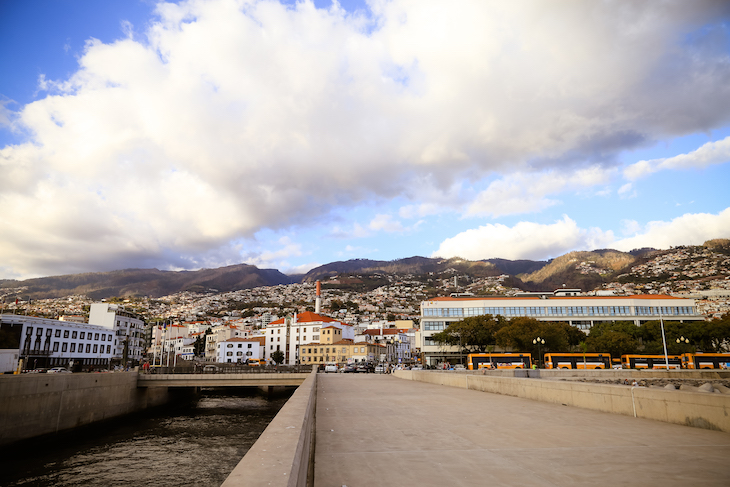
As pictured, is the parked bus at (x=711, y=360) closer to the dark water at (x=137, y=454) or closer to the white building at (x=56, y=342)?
the dark water at (x=137, y=454)

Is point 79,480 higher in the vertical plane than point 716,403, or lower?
lower

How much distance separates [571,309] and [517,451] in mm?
80679

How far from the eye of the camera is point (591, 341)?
193 feet

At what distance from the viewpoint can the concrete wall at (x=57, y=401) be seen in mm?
21422

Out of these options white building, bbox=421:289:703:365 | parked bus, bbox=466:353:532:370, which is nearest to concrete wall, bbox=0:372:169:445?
parked bus, bbox=466:353:532:370

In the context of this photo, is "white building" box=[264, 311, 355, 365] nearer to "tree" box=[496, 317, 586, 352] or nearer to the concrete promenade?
"tree" box=[496, 317, 586, 352]

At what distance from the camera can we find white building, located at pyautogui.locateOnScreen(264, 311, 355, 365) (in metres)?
91.9

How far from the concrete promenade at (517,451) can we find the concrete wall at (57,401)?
2156cm

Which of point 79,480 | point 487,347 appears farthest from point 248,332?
point 79,480

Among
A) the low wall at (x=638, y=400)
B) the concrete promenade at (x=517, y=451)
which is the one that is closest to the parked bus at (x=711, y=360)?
the low wall at (x=638, y=400)

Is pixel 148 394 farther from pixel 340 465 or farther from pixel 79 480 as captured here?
pixel 340 465

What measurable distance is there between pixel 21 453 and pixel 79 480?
7440mm

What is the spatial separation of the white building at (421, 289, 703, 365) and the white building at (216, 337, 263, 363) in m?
39.7

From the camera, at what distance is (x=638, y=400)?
8492 millimetres
